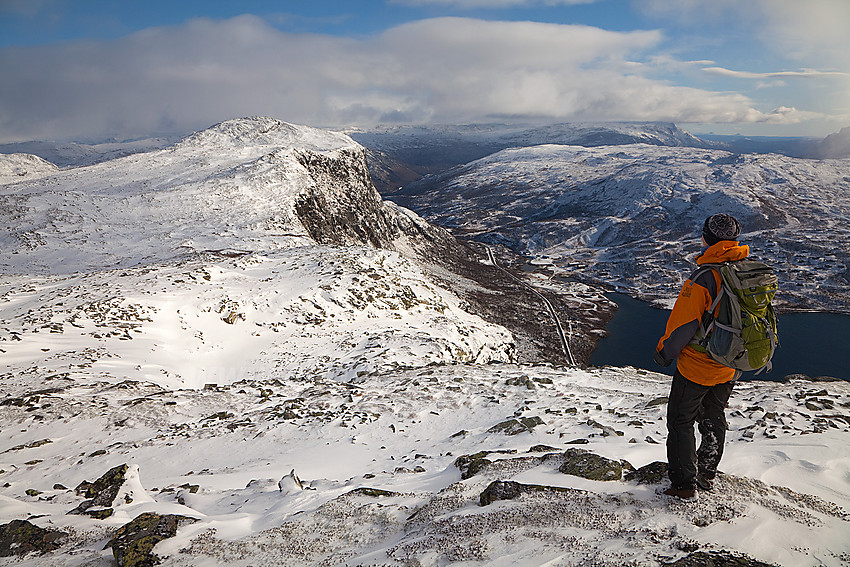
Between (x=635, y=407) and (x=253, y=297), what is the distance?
70.7ft

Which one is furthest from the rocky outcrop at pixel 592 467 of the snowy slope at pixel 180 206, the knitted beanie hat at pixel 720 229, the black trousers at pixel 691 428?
the snowy slope at pixel 180 206

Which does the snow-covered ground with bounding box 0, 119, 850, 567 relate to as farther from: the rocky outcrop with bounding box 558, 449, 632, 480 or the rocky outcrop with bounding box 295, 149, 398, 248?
the rocky outcrop with bounding box 295, 149, 398, 248

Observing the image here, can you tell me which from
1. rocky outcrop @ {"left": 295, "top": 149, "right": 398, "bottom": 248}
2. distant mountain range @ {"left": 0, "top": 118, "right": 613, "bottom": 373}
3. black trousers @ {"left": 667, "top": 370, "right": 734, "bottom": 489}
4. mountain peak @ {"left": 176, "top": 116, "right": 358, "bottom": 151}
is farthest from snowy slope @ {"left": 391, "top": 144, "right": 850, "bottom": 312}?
black trousers @ {"left": 667, "top": 370, "right": 734, "bottom": 489}

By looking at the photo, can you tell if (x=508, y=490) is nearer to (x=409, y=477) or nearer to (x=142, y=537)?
(x=409, y=477)

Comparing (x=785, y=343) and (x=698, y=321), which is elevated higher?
(x=698, y=321)

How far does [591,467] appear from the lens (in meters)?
6.58

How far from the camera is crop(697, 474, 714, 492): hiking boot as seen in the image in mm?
5473

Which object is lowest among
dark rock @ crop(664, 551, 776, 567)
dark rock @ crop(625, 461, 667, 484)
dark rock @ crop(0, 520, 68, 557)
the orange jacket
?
dark rock @ crop(0, 520, 68, 557)

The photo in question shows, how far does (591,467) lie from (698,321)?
9.83ft

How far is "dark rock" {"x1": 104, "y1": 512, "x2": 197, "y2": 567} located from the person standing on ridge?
261 inches

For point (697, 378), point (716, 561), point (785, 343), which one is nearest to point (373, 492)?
point (716, 561)

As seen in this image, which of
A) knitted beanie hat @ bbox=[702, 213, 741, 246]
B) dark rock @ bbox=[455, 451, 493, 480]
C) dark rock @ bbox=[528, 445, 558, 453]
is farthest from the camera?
dark rock @ bbox=[528, 445, 558, 453]

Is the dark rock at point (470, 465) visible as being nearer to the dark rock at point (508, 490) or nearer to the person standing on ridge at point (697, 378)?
the dark rock at point (508, 490)

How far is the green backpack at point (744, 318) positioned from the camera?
463 cm
